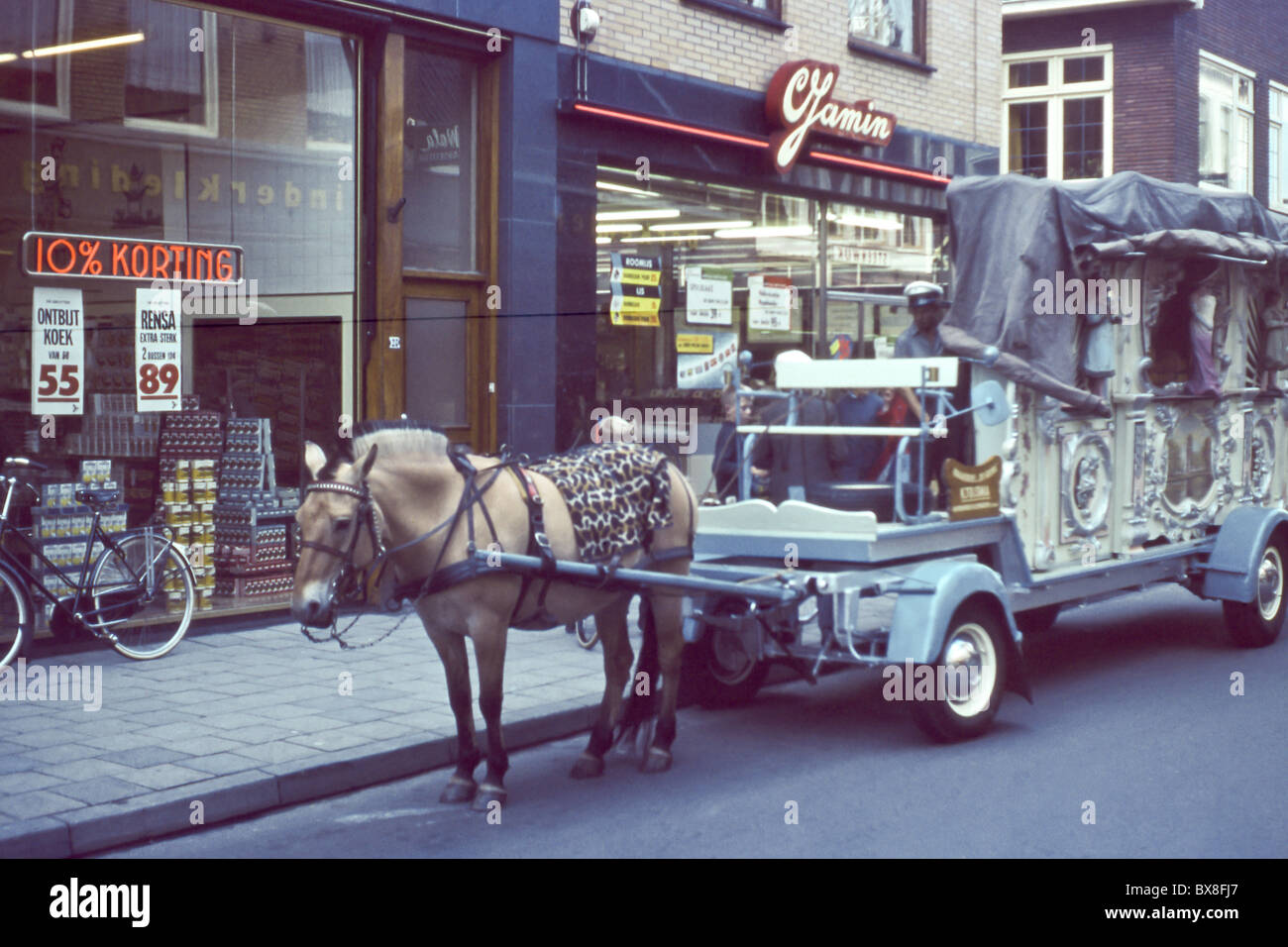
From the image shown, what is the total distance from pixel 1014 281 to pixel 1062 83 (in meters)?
18.6

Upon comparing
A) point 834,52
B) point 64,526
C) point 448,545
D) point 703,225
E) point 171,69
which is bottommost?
point 64,526

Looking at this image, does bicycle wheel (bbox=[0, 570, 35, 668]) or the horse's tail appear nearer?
the horse's tail

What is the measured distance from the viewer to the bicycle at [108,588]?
8.62m

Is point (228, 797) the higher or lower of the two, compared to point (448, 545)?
lower

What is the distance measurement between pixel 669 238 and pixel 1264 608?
250 inches

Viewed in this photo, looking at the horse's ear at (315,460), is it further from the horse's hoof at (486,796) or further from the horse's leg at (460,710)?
the horse's hoof at (486,796)

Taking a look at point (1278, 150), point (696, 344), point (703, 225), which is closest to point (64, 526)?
point (696, 344)

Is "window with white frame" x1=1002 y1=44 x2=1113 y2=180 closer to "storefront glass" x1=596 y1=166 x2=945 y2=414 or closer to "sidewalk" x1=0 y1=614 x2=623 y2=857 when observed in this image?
"storefront glass" x1=596 y1=166 x2=945 y2=414

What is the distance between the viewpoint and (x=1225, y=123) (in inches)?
1016

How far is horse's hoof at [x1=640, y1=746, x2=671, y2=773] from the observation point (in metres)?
6.87

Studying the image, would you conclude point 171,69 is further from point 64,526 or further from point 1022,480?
point 1022,480

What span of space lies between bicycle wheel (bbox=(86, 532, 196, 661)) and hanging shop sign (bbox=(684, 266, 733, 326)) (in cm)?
587

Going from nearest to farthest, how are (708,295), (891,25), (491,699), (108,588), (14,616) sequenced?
(491,699) → (14,616) → (108,588) → (708,295) → (891,25)

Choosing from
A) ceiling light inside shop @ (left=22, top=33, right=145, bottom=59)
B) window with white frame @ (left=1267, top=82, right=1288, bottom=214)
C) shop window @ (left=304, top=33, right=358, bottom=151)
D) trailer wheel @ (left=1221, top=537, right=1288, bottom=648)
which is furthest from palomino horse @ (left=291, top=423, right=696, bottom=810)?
window with white frame @ (left=1267, top=82, right=1288, bottom=214)
